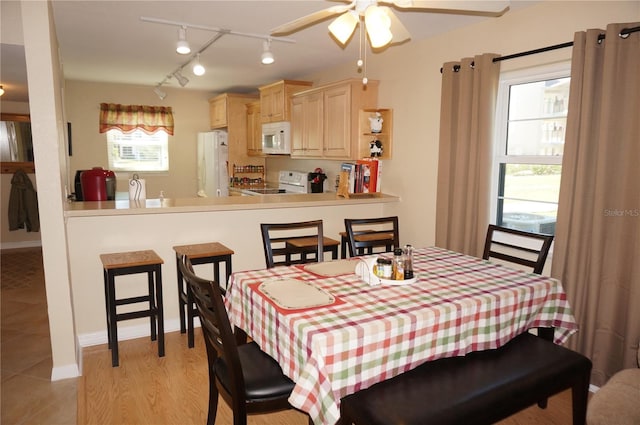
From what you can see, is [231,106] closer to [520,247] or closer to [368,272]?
[520,247]

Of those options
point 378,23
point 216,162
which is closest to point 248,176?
point 216,162

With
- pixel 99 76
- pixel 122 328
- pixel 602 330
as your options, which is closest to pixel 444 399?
pixel 602 330

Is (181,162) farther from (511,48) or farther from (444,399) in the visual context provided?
(444,399)

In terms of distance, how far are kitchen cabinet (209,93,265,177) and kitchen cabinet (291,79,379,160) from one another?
1.51 m

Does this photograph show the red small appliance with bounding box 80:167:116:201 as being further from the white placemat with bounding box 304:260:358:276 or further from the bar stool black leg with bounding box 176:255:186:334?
the white placemat with bounding box 304:260:358:276

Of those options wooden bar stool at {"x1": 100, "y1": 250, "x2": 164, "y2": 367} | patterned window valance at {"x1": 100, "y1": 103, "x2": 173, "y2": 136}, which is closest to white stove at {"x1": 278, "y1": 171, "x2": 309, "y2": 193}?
patterned window valance at {"x1": 100, "y1": 103, "x2": 173, "y2": 136}

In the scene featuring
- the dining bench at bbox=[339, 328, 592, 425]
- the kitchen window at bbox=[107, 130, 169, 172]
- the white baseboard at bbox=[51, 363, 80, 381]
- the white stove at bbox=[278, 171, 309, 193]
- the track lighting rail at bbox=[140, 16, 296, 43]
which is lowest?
the white baseboard at bbox=[51, 363, 80, 381]

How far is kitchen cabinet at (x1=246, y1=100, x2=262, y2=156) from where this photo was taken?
242 inches

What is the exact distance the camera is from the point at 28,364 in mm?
2783

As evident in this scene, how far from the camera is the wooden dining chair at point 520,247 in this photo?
2.34m

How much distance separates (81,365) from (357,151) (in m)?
2.85

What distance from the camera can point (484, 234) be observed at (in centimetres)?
308

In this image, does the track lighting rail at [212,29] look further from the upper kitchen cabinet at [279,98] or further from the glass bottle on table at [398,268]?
the glass bottle on table at [398,268]

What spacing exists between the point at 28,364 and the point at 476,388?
2767 mm
